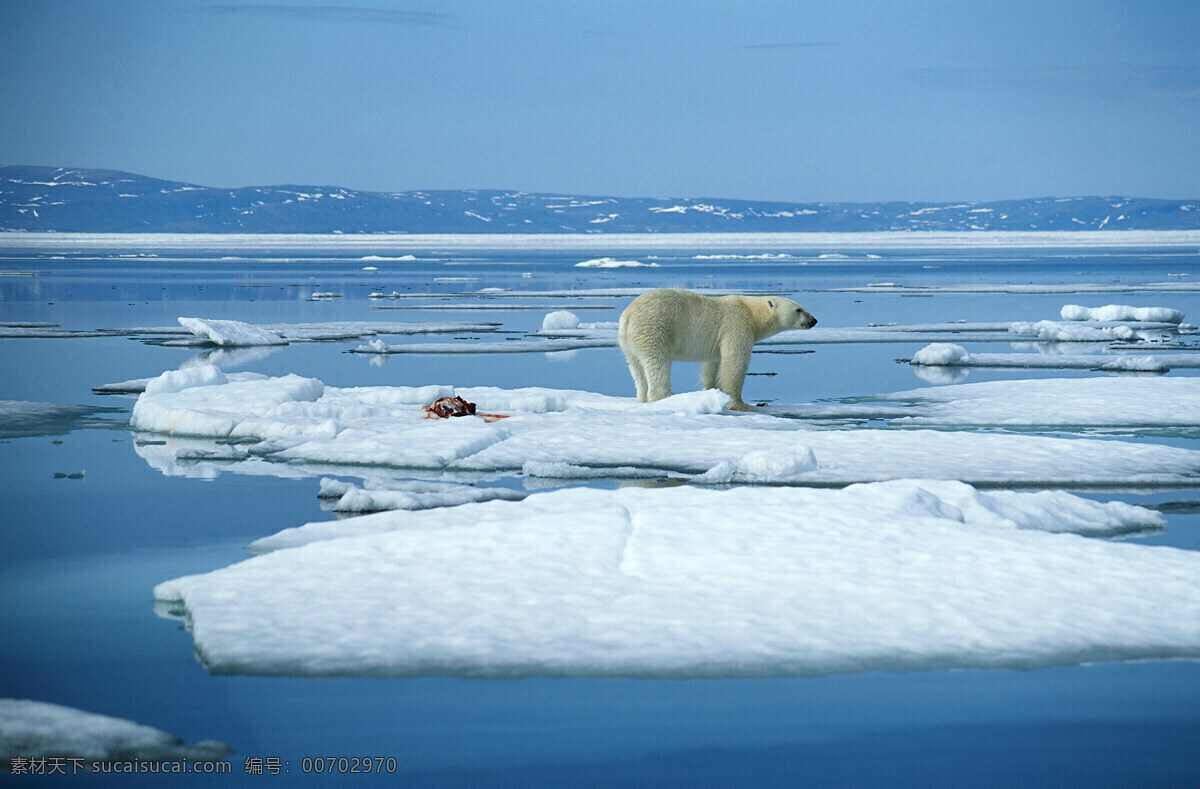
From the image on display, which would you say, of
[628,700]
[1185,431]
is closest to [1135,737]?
[628,700]

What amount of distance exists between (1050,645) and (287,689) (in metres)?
2.57

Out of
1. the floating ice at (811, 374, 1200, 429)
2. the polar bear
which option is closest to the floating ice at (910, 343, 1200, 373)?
the floating ice at (811, 374, 1200, 429)

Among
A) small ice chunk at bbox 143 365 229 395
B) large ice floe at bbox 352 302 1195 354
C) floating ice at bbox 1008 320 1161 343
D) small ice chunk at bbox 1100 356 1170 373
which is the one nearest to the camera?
small ice chunk at bbox 143 365 229 395

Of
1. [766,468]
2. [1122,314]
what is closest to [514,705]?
[766,468]

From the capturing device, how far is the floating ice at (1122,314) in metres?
23.4

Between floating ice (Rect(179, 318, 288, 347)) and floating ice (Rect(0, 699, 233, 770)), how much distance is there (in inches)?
588

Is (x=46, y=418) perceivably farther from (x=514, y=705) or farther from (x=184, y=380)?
(x=514, y=705)

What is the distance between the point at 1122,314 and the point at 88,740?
23057 mm

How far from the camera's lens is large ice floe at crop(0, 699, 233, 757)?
374 cm

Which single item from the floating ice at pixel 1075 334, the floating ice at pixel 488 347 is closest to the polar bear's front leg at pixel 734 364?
the floating ice at pixel 488 347

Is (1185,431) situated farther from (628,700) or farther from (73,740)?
(73,740)

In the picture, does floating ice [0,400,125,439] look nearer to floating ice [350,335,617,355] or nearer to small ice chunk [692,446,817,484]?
small ice chunk [692,446,817,484]

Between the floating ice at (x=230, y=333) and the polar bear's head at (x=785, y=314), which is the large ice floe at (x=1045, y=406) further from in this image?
the floating ice at (x=230, y=333)

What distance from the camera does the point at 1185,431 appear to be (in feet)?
33.7
